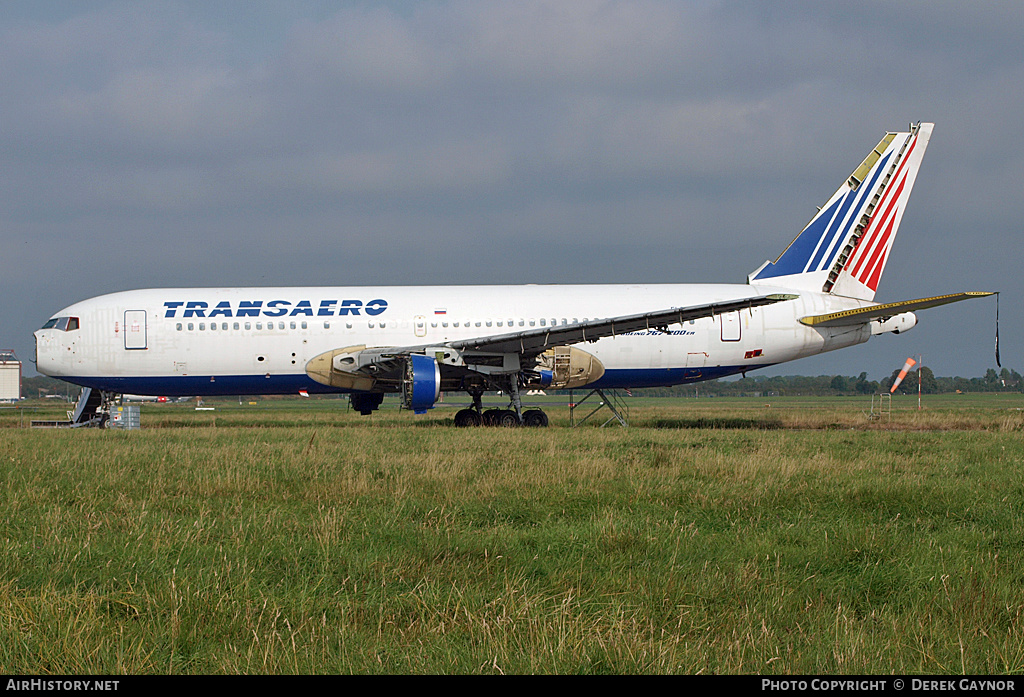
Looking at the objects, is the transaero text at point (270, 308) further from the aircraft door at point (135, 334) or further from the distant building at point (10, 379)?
the distant building at point (10, 379)

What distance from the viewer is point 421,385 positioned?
21969 mm

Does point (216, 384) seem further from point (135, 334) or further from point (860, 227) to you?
point (860, 227)

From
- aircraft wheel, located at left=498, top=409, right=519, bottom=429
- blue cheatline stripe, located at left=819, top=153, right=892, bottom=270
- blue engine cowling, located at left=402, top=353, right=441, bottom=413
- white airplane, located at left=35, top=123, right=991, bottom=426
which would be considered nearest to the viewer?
blue engine cowling, located at left=402, top=353, right=441, bottom=413

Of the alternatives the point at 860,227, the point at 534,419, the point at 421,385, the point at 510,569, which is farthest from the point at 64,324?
the point at 860,227

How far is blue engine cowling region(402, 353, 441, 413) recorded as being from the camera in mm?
21969

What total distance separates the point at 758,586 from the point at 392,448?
1026 cm

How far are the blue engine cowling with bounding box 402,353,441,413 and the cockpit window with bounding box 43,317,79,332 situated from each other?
35.0 feet

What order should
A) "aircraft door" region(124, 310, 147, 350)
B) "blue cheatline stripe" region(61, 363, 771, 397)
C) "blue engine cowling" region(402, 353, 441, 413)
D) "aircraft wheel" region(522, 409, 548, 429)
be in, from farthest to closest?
"blue cheatline stripe" region(61, 363, 771, 397), "aircraft door" region(124, 310, 147, 350), "aircraft wheel" region(522, 409, 548, 429), "blue engine cowling" region(402, 353, 441, 413)

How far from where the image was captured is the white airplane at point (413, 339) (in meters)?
25.0

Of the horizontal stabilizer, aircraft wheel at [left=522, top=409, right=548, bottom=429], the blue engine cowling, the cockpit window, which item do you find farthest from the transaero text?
the horizontal stabilizer

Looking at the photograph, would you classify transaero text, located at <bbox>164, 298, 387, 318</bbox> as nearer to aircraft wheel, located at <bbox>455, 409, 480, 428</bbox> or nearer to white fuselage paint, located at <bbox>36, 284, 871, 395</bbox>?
white fuselage paint, located at <bbox>36, 284, 871, 395</bbox>

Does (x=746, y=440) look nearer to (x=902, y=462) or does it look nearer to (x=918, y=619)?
(x=902, y=462)

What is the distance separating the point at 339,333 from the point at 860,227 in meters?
16.9

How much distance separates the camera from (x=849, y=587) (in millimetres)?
5727
